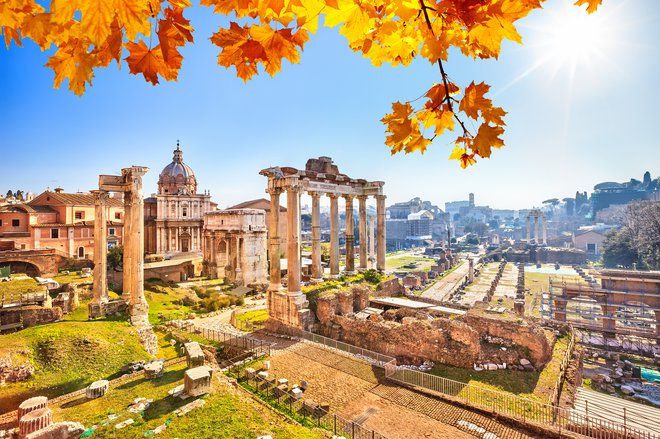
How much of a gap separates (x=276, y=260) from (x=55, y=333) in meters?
9.56

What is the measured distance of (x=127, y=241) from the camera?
54.0 ft

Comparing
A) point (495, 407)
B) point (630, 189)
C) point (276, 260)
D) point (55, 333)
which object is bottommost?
point (495, 407)

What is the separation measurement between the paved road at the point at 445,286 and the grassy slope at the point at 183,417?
32637 millimetres

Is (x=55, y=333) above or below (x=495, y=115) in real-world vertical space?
below

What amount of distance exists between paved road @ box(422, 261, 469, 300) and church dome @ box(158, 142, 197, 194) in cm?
3712

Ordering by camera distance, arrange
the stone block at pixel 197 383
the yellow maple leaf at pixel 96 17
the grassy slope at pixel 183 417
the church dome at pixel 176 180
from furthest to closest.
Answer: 1. the church dome at pixel 176 180
2. the stone block at pixel 197 383
3. the grassy slope at pixel 183 417
4. the yellow maple leaf at pixel 96 17

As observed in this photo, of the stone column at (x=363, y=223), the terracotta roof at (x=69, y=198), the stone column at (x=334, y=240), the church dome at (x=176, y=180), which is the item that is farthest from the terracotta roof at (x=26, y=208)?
the stone column at (x=363, y=223)

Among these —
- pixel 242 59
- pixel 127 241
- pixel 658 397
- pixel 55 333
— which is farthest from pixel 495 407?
pixel 127 241

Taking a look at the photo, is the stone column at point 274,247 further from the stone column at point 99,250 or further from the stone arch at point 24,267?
the stone arch at point 24,267

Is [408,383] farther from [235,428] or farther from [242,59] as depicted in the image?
[242,59]

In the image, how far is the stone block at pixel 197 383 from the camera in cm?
931

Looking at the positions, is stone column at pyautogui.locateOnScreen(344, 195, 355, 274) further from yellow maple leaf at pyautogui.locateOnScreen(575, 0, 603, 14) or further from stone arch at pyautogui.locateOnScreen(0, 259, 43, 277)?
stone arch at pyautogui.locateOnScreen(0, 259, 43, 277)

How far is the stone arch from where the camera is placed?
2711cm

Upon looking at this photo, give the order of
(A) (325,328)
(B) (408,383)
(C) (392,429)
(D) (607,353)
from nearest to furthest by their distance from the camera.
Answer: (C) (392,429), (B) (408,383), (A) (325,328), (D) (607,353)
